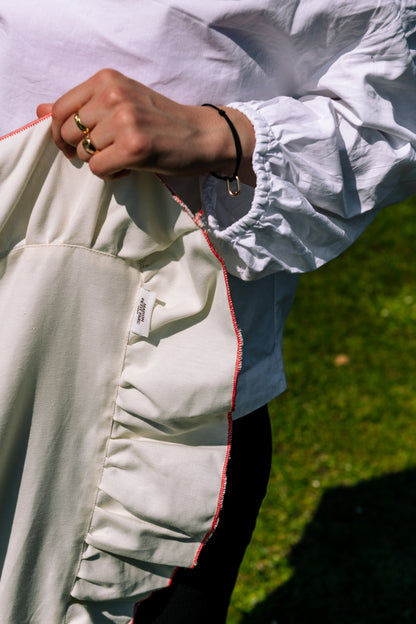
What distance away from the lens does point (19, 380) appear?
1116mm

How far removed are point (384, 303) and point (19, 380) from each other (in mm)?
3227

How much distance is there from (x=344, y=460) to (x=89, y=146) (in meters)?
2.50

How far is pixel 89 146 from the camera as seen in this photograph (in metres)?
0.99

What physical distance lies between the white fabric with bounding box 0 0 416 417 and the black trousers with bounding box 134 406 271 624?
1.30 ft

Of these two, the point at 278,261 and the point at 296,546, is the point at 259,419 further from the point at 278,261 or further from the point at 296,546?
the point at 296,546

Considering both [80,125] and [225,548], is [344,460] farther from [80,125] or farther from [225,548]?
[80,125]

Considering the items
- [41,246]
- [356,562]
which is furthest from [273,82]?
[356,562]

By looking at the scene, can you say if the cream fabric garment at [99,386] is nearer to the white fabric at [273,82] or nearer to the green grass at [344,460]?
the white fabric at [273,82]

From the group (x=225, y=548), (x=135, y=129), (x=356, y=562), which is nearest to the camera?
(x=135, y=129)

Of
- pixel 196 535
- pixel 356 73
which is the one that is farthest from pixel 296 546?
pixel 356 73

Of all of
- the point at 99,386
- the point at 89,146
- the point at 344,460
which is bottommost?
the point at 344,460

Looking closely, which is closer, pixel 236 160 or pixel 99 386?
pixel 236 160

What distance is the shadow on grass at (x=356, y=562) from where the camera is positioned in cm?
258

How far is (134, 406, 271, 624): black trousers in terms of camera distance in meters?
1.46
